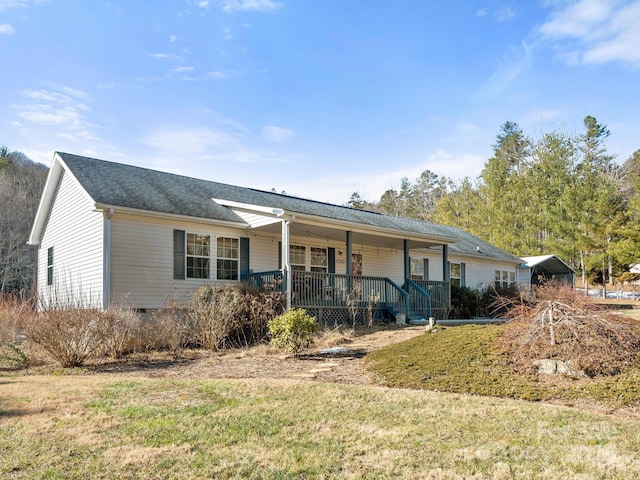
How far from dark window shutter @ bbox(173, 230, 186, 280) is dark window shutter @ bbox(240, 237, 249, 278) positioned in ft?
6.11

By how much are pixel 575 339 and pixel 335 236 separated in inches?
401

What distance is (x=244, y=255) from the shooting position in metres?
15.1

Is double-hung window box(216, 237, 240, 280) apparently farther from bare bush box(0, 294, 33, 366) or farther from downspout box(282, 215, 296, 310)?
bare bush box(0, 294, 33, 366)

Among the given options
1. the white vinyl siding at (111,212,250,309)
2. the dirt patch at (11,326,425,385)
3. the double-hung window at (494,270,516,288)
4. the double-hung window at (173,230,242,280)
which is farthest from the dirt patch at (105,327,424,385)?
the double-hung window at (494,270,516,288)

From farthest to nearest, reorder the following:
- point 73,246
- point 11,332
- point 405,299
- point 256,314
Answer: point 405,299, point 73,246, point 256,314, point 11,332

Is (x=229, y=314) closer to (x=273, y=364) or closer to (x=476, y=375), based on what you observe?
(x=273, y=364)

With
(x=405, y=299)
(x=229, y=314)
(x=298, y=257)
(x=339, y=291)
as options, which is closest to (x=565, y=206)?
(x=405, y=299)

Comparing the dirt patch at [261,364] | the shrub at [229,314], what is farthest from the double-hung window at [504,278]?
the shrub at [229,314]

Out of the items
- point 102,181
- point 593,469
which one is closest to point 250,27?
point 102,181

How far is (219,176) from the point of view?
87.6ft

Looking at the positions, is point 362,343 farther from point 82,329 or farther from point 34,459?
point 34,459

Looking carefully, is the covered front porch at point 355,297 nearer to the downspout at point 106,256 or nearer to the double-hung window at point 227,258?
the double-hung window at point 227,258

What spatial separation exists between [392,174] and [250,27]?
1802 inches

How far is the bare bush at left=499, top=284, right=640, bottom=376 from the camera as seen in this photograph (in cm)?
717
